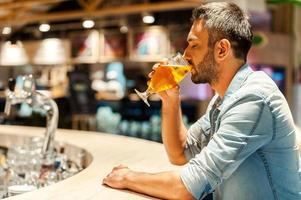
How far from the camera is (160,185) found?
1.47m

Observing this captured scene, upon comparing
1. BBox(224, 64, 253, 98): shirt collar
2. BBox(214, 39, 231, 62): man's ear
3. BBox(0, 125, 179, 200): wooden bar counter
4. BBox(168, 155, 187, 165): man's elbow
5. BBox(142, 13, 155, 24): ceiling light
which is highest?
BBox(142, 13, 155, 24): ceiling light

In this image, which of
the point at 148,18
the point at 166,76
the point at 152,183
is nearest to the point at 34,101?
the point at 166,76

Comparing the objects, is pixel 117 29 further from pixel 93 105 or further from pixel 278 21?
pixel 278 21

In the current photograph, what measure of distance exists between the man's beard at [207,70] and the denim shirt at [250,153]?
4.2 inches

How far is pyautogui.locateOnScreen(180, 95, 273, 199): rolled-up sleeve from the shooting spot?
1363mm

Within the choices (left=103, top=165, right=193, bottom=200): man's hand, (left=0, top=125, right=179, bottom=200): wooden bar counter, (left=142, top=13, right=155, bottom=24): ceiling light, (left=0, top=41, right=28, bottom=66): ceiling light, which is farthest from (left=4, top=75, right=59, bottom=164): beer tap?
(left=0, top=41, right=28, bottom=66): ceiling light

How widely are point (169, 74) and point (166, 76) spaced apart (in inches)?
0.7

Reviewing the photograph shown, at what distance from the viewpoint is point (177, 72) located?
168 cm

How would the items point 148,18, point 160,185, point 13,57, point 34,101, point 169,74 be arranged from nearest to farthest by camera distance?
point 160,185 < point 169,74 < point 34,101 < point 148,18 < point 13,57

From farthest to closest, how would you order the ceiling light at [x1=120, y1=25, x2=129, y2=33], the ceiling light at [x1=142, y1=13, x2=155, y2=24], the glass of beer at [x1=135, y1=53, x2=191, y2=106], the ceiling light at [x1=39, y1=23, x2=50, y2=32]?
the ceiling light at [x1=39, y1=23, x2=50, y2=32] < the ceiling light at [x1=120, y1=25, x2=129, y2=33] < the ceiling light at [x1=142, y1=13, x2=155, y2=24] < the glass of beer at [x1=135, y1=53, x2=191, y2=106]

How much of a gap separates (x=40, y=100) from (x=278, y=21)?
631cm

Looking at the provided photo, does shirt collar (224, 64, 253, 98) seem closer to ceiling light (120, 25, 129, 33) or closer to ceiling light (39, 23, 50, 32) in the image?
ceiling light (120, 25, 129, 33)

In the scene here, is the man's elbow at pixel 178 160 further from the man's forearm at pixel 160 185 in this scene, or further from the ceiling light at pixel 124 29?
the ceiling light at pixel 124 29

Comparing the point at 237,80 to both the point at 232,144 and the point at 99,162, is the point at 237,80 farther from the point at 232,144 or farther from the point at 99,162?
the point at 99,162
